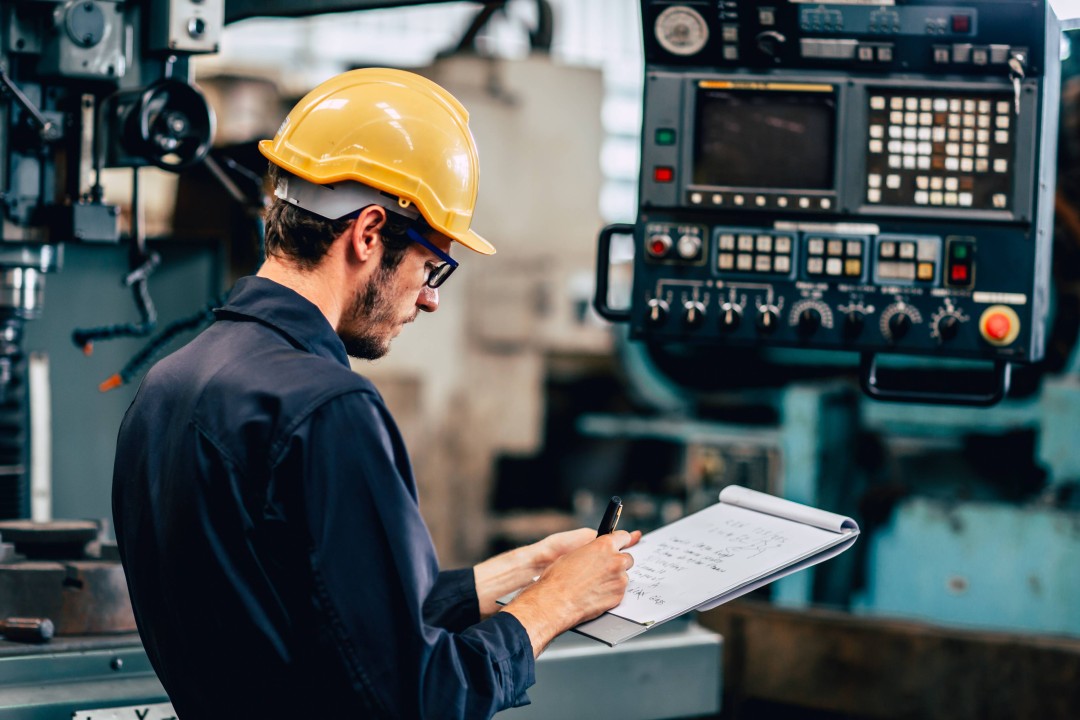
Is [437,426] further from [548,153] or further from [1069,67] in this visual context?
[1069,67]

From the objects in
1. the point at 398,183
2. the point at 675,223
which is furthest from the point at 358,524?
the point at 675,223

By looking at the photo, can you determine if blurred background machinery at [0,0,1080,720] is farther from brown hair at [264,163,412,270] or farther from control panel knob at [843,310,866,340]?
brown hair at [264,163,412,270]

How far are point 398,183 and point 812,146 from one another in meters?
0.71

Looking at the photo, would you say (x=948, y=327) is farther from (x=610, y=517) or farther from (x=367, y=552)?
(x=367, y=552)

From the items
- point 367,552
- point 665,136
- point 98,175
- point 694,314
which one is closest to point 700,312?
point 694,314

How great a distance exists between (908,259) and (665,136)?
1.24 ft

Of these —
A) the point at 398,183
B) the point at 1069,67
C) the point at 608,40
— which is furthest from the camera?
the point at 608,40

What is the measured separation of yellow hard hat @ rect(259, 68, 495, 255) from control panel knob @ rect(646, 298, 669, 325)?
48 cm

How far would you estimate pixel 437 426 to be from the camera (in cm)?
437

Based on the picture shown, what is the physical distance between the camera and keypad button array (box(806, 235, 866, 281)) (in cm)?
171

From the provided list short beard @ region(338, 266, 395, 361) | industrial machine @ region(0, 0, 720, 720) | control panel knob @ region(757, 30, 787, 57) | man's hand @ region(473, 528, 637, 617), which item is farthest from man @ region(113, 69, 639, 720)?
control panel knob @ region(757, 30, 787, 57)

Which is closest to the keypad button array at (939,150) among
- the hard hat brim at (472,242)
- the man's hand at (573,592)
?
the hard hat brim at (472,242)

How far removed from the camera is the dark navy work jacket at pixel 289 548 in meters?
1.05

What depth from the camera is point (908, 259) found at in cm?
169
